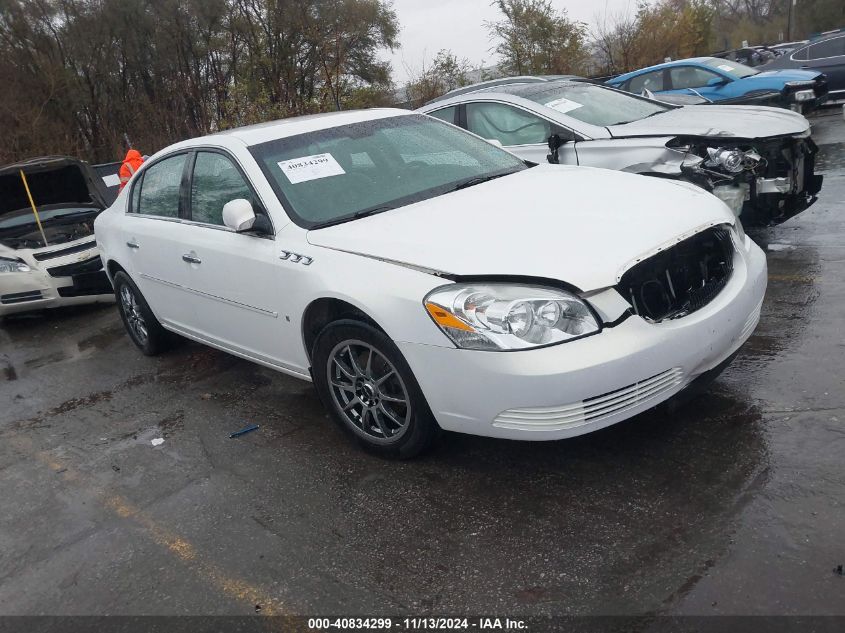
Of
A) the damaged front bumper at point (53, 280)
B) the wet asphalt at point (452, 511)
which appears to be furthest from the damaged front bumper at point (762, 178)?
the damaged front bumper at point (53, 280)

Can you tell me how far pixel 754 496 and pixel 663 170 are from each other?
353cm

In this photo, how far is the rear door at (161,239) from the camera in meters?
5.05

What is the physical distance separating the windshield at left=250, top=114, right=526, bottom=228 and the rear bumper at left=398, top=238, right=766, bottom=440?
44.9 inches

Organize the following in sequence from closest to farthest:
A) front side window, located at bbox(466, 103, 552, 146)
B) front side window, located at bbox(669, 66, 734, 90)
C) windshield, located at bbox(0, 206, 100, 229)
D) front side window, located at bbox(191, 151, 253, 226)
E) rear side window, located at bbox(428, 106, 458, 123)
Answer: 1. front side window, located at bbox(191, 151, 253, 226)
2. front side window, located at bbox(466, 103, 552, 146)
3. rear side window, located at bbox(428, 106, 458, 123)
4. windshield, located at bbox(0, 206, 100, 229)
5. front side window, located at bbox(669, 66, 734, 90)

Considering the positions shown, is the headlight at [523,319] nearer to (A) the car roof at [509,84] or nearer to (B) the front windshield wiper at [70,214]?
(A) the car roof at [509,84]

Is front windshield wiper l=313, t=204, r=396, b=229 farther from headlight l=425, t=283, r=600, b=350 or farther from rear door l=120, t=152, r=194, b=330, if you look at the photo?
rear door l=120, t=152, r=194, b=330

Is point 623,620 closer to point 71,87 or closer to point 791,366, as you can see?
point 791,366

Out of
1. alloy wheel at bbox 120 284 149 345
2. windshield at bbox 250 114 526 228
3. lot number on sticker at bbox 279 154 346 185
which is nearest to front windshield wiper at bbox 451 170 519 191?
windshield at bbox 250 114 526 228

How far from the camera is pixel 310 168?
436 cm

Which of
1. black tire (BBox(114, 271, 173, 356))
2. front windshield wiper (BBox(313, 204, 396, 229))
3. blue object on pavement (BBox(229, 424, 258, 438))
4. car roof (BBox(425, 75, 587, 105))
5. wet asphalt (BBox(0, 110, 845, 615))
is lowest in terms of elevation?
blue object on pavement (BBox(229, 424, 258, 438))

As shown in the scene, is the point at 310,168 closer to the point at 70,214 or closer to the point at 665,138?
the point at 665,138

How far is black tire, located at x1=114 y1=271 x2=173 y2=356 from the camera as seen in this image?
589 cm

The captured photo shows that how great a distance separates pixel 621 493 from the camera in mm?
3291

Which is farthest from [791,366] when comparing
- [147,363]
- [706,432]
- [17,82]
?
[17,82]
